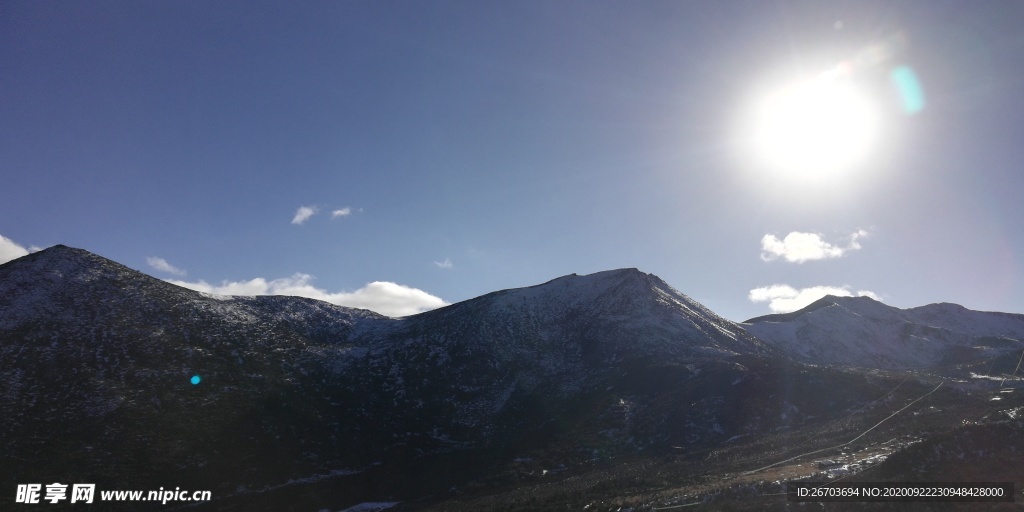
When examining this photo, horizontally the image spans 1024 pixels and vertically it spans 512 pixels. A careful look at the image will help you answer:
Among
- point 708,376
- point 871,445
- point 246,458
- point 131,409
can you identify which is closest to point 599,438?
point 708,376

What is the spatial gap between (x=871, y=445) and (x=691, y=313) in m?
67.8

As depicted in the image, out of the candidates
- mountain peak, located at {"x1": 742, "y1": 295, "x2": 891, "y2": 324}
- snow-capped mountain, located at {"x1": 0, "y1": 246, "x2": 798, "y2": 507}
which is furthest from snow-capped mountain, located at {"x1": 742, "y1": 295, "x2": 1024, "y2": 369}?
snow-capped mountain, located at {"x1": 0, "y1": 246, "x2": 798, "y2": 507}

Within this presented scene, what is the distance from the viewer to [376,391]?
247ft

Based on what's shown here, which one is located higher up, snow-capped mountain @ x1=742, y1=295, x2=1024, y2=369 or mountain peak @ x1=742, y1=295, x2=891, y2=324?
mountain peak @ x1=742, y1=295, x2=891, y2=324

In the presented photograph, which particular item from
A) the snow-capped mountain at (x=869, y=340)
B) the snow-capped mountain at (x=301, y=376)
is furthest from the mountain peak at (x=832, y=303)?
the snow-capped mountain at (x=301, y=376)

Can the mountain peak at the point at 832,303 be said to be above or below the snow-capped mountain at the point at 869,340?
above

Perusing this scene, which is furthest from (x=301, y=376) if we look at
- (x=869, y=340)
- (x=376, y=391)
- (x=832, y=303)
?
(x=832, y=303)

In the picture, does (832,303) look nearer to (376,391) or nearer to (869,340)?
(869,340)

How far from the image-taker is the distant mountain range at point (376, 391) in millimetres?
46844

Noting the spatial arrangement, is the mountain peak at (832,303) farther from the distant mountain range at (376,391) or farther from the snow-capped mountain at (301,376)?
the snow-capped mountain at (301,376)

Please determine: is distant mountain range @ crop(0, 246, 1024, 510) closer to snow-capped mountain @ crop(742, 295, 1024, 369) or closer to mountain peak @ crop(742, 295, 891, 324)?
snow-capped mountain @ crop(742, 295, 1024, 369)

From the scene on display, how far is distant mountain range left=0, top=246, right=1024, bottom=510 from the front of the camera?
46.8m

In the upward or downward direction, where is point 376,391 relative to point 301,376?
downward

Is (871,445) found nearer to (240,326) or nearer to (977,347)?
(240,326)
